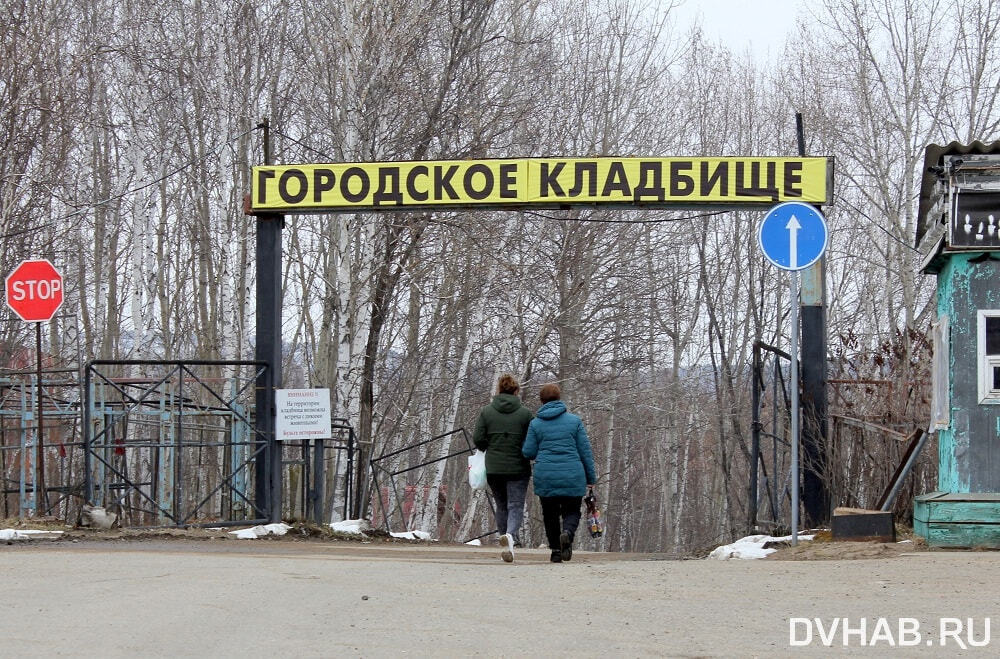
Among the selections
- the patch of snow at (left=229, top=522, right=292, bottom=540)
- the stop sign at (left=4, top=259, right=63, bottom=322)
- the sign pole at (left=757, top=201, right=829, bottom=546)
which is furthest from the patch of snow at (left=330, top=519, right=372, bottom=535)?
the sign pole at (left=757, top=201, right=829, bottom=546)

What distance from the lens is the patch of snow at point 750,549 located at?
1193cm

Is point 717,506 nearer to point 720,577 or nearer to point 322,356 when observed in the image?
point 322,356

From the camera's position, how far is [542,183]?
15594 mm

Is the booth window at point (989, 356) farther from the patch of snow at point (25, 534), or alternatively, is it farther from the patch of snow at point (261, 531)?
the patch of snow at point (25, 534)

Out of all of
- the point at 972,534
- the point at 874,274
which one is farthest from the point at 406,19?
the point at 874,274

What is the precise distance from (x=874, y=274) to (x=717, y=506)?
11.4 meters

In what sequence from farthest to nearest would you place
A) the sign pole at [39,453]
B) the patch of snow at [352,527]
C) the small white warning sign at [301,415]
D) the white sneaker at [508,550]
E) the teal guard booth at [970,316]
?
the patch of snow at [352,527], the small white warning sign at [301,415], the sign pole at [39,453], the teal guard booth at [970,316], the white sneaker at [508,550]

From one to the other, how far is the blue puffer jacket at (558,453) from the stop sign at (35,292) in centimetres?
642

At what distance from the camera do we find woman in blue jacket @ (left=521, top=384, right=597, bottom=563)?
1190 cm

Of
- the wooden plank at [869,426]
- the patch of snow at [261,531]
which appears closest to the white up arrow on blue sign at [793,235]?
the wooden plank at [869,426]

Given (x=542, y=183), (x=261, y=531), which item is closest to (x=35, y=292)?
(x=261, y=531)

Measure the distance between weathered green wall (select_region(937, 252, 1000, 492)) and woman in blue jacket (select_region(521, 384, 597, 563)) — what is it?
11.2 feet

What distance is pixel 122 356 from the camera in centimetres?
3906

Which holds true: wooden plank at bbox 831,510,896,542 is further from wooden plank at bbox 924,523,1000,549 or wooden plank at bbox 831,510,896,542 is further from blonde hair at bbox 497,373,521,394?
blonde hair at bbox 497,373,521,394
